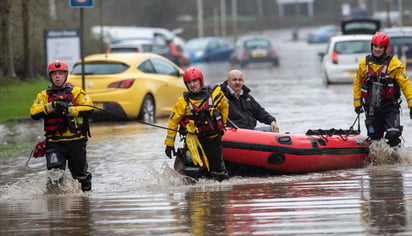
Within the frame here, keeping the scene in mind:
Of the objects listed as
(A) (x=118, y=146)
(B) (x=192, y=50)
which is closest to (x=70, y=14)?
(B) (x=192, y=50)

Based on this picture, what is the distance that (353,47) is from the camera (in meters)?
28.5

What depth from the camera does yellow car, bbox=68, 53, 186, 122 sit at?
63.9 feet

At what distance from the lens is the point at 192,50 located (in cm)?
5284

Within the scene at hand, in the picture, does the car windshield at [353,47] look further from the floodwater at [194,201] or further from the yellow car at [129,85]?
the floodwater at [194,201]

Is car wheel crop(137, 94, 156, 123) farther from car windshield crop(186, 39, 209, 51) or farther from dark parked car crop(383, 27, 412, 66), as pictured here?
car windshield crop(186, 39, 209, 51)

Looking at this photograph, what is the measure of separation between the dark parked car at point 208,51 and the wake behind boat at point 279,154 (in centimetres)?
4004

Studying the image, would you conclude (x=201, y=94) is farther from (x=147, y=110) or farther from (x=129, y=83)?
(x=147, y=110)

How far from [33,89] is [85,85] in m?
9.44

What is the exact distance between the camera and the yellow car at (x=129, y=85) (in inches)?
767

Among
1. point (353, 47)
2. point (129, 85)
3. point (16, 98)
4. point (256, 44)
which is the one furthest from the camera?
point (256, 44)

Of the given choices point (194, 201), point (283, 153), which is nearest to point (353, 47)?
point (283, 153)

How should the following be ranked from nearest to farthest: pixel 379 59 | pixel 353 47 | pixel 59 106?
pixel 59 106 → pixel 379 59 → pixel 353 47

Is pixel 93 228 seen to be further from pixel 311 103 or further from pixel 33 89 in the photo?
pixel 33 89

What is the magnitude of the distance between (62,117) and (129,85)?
9.18 m
